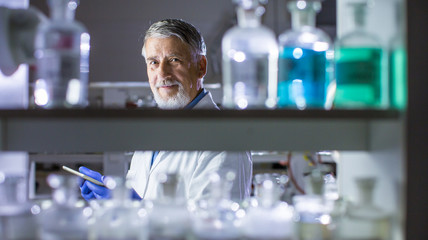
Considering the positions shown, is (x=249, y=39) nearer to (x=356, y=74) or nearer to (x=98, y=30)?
(x=356, y=74)

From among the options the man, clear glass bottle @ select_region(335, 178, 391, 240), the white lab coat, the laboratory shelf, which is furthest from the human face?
clear glass bottle @ select_region(335, 178, 391, 240)

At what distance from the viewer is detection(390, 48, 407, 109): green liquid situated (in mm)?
975

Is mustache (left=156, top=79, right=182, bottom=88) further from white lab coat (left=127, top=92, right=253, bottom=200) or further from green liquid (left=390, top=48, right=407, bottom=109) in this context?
green liquid (left=390, top=48, right=407, bottom=109)

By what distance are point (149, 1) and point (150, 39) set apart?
2641 mm

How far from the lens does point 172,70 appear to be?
7.90 ft

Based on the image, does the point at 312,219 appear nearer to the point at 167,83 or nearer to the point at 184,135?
the point at 184,135

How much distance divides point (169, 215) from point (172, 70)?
4.93 feet

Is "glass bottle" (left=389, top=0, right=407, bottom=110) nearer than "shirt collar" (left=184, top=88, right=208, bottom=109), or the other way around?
"glass bottle" (left=389, top=0, right=407, bottom=110)

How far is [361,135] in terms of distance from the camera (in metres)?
1.22

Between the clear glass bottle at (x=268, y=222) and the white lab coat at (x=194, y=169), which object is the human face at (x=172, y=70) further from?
the clear glass bottle at (x=268, y=222)

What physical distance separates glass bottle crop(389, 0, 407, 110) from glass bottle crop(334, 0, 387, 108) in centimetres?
2

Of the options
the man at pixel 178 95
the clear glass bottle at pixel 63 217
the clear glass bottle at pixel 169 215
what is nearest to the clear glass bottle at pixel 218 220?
the clear glass bottle at pixel 169 215

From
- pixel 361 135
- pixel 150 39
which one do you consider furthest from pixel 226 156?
pixel 361 135

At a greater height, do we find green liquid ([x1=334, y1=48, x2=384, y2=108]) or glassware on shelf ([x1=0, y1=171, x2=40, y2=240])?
green liquid ([x1=334, y1=48, x2=384, y2=108])
